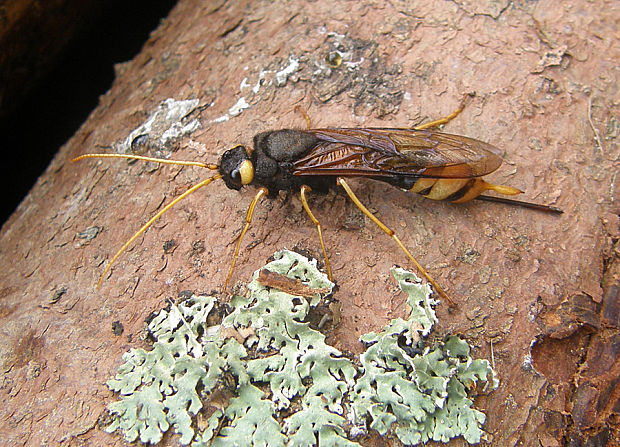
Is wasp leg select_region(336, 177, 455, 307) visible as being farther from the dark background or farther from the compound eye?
the dark background

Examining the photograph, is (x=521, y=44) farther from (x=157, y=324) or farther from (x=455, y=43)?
(x=157, y=324)

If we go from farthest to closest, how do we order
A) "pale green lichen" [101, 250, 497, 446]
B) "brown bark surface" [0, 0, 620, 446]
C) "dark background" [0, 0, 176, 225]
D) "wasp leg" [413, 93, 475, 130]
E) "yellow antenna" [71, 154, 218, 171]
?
"dark background" [0, 0, 176, 225] → "wasp leg" [413, 93, 475, 130] → "yellow antenna" [71, 154, 218, 171] → "brown bark surface" [0, 0, 620, 446] → "pale green lichen" [101, 250, 497, 446]

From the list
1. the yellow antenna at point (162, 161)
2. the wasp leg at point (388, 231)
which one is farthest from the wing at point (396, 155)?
the yellow antenna at point (162, 161)

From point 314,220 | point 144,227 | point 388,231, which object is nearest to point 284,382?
point 314,220

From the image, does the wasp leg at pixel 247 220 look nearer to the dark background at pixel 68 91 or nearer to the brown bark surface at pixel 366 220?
the brown bark surface at pixel 366 220

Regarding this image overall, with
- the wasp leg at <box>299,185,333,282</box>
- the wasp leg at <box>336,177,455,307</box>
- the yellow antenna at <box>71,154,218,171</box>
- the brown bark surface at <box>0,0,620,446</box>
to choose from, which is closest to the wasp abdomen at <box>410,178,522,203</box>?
the brown bark surface at <box>0,0,620,446</box>
